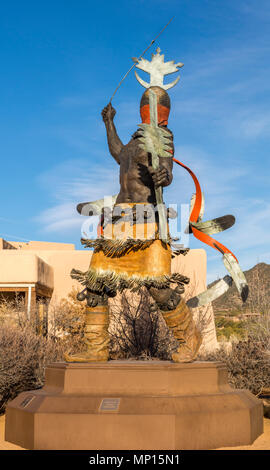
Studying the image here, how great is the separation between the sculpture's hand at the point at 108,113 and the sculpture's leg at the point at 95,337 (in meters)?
2.44

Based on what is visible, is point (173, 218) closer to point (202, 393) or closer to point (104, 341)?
point (104, 341)

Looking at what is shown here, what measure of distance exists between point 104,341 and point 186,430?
57.6 inches

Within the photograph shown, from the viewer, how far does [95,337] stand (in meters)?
5.51

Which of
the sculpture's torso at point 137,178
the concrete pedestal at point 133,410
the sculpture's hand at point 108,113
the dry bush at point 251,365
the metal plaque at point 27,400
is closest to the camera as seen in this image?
the concrete pedestal at point 133,410

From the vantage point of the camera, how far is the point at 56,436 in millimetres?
4539

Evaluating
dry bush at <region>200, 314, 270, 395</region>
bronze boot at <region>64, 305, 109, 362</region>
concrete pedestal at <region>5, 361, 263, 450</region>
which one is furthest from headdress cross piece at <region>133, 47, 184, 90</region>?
dry bush at <region>200, 314, 270, 395</region>

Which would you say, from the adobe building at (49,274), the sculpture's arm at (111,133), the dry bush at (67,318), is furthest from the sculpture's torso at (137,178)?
the adobe building at (49,274)

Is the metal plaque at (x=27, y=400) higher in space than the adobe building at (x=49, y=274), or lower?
lower

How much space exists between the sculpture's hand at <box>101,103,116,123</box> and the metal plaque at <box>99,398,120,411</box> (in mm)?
3503

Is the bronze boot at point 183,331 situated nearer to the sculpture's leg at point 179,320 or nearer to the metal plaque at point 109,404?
the sculpture's leg at point 179,320

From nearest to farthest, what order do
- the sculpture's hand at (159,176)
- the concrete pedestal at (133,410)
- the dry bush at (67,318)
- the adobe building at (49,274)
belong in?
the concrete pedestal at (133,410) < the sculpture's hand at (159,176) < the dry bush at (67,318) < the adobe building at (49,274)

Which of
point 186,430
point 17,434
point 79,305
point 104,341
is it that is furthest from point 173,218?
point 79,305

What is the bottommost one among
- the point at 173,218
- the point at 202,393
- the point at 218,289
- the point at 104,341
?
the point at 202,393

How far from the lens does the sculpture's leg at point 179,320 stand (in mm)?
5309
